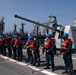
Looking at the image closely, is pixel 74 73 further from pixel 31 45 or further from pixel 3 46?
pixel 3 46

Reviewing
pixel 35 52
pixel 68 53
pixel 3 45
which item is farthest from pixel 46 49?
pixel 3 45

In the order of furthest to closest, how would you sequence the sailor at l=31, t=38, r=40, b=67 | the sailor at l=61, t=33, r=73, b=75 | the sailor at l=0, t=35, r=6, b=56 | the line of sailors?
the sailor at l=0, t=35, r=6, b=56
the sailor at l=31, t=38, r=40, b=67
the line of sailors
the sailor at l=61, t=33, r=73, b=75

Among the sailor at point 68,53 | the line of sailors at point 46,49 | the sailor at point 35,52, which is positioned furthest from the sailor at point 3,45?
the sailor at point 68,53

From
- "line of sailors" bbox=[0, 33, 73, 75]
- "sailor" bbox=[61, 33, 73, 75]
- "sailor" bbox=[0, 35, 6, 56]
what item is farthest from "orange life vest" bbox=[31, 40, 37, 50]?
"sailor" bbox=[0, 35, 6, 56]

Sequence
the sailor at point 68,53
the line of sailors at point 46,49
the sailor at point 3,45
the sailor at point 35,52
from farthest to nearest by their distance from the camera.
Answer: the sailor at point 3,45
the sailor at point 35,52
the line of sailors at point 46,49
the sailor at point 68,53

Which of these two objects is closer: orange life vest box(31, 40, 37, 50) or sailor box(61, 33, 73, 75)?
sailor box(61, 33, 73, 75)

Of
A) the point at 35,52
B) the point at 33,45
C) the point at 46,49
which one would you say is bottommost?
the point at 35,52

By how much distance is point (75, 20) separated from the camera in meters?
27.0

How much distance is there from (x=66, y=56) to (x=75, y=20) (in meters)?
→ 16.7

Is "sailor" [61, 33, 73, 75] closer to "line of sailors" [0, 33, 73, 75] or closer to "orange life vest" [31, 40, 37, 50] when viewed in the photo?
"line of sailors" [0, 33, 73, 75]

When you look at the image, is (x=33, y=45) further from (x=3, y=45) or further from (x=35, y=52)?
(x=3, y=45)

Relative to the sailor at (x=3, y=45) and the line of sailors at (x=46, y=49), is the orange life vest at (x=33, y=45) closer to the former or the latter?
the line of sailors at (x=46, y=49)

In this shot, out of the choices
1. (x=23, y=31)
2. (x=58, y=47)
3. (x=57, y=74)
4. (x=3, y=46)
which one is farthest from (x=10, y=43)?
(x=23, y=31)

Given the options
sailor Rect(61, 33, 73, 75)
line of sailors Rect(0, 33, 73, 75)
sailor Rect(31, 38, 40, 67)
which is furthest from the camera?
sailor Rect(31, 38, 40, 67)
